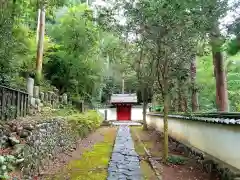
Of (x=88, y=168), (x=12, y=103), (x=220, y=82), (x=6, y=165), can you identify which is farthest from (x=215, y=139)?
(x=12, y=103)

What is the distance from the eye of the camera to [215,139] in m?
8.54

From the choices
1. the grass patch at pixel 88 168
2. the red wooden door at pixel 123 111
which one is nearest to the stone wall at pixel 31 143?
the grass patch at pixel 88 168

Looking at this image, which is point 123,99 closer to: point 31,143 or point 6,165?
point 31,143

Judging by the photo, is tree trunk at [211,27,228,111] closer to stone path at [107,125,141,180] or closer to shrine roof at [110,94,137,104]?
stone path at [107,125,141,180]

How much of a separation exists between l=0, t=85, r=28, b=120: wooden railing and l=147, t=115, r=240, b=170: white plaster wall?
5766 mm

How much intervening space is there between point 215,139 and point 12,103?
614 cm

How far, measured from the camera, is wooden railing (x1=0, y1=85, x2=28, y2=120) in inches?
363

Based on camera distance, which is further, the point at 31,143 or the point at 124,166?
the point at 124,166

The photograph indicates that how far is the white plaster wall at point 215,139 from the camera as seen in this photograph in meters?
7.06

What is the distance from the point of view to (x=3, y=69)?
12391 millimetres

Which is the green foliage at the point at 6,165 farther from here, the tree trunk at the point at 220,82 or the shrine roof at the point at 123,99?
the shrine roof at the point at 123,99

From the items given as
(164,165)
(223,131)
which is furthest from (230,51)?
(164,165)

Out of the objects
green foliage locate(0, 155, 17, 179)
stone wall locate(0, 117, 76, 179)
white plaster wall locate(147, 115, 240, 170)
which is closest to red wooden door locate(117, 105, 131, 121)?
white plaster wall locate(147, 115, 240, 170)

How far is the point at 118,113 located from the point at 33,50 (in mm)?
24611
